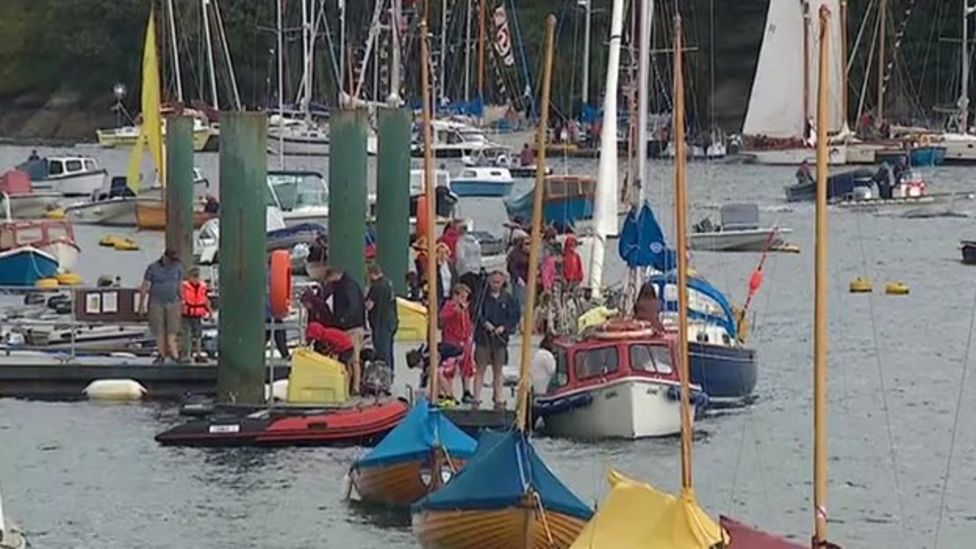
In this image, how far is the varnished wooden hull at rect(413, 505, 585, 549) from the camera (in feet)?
85.1

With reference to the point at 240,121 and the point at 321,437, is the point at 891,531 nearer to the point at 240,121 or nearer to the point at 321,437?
the point at 321,437

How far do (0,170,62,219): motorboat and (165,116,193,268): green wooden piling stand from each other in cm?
2388

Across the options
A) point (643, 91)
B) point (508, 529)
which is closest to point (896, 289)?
point (643, 91)

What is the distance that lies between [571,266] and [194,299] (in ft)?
23.8

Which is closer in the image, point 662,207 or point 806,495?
point 806,495

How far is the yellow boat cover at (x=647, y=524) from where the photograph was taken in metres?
24.2

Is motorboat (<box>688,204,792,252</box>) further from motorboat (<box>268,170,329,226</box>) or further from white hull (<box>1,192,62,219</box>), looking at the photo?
white hull (<box>1,192,62,219</box>)

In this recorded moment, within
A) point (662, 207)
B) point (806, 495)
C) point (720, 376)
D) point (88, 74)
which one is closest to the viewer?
point (806, 495)

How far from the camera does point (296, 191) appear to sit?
71.2 meters

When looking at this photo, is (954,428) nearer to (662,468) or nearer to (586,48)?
(662,468)

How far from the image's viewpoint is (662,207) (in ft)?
243

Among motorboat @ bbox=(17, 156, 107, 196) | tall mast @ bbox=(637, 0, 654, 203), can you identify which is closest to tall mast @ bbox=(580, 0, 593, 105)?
motorboat @ bbox=(17, 156, 107, 196)

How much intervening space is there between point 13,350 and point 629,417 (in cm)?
1039

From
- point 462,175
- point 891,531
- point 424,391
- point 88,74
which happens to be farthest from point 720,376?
point 88,74
